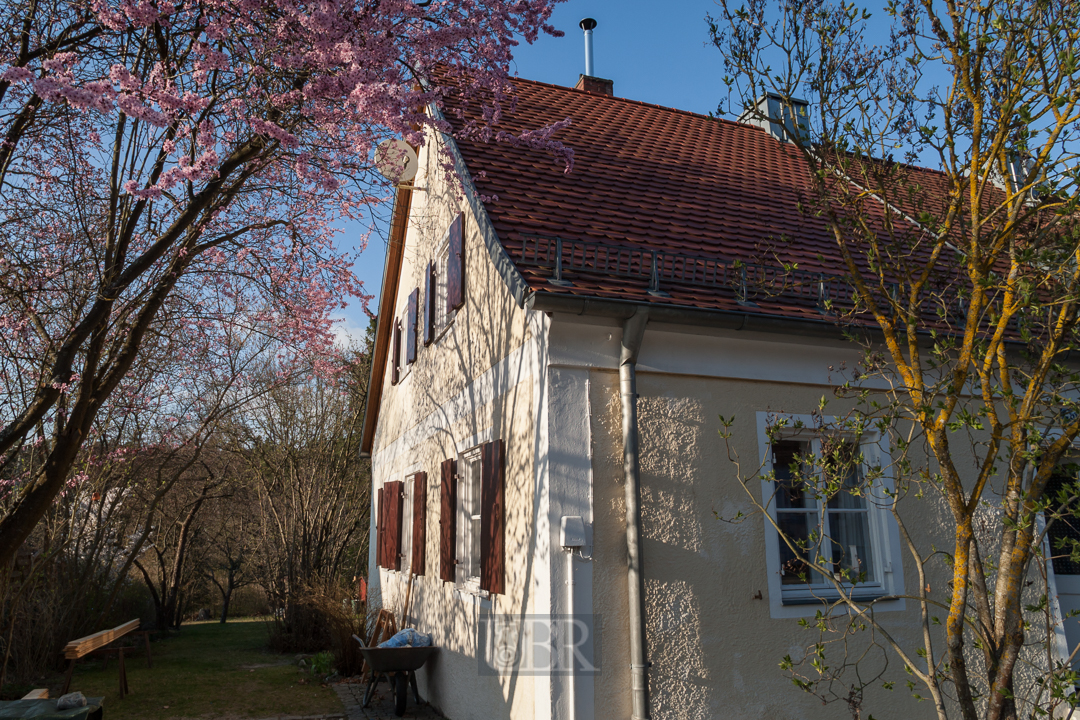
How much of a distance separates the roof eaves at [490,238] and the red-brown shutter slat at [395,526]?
13.9 feet

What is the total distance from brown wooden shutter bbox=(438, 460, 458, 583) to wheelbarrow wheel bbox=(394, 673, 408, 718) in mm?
1035

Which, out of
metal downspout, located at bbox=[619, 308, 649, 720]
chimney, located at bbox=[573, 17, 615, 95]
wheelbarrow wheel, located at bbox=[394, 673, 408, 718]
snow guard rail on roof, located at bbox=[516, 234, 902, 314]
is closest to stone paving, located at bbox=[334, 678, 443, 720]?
wheelbarrow wheel, located at bbox=[394, 673, 408, 718]

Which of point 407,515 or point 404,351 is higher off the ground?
point 404,351

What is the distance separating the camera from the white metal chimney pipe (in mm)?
12094

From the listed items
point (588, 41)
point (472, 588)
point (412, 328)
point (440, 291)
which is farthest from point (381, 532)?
point (588, 41)

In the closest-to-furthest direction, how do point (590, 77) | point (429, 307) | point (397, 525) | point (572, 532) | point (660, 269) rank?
point (572, 532) < point (660, 269) < point (429, 307) < point (397, 525) < point (590, 77)

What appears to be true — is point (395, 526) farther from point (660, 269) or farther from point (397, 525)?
point (660, 269)

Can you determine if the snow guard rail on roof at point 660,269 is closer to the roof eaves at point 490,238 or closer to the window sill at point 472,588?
the roof eaves at point 490,238

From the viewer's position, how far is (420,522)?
8133mm

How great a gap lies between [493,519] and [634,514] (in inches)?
52.3

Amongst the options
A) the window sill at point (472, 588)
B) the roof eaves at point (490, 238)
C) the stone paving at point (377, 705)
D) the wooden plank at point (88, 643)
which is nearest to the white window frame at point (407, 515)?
the stone paving at point (377, 705)

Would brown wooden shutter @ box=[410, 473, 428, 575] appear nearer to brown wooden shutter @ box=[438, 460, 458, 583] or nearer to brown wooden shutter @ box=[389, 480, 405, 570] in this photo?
brown wooden shutter @ box=[438, 460, 458, 583]

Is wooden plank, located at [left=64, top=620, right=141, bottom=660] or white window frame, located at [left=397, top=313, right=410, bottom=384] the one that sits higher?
white window frame, located at [left=397, top=313, right=410, bottom=384]

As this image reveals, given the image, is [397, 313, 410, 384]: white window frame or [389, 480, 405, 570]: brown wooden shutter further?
[397, 313, 410, 384]: white window frame
